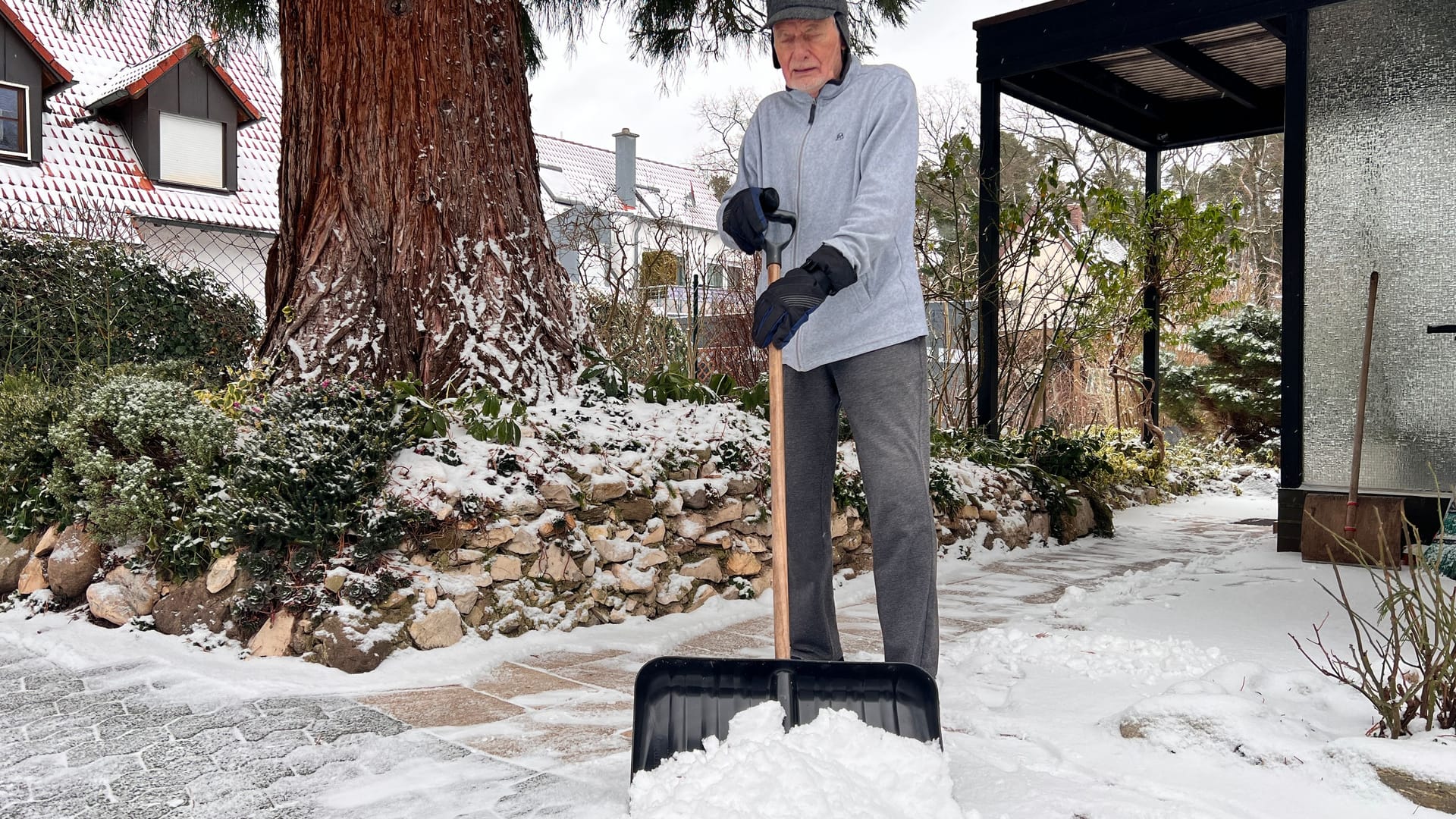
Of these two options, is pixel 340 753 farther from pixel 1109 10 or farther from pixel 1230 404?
pixel 1230 404

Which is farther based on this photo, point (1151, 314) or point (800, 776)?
point (1151, 314)

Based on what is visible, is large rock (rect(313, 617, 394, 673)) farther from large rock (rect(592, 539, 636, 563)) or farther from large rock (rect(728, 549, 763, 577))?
large rock (rect(728, 549, 763, 577))

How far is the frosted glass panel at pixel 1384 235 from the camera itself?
4.35m

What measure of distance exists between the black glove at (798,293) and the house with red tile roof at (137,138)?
27.9ft

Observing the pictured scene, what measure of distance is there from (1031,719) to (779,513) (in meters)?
0.78

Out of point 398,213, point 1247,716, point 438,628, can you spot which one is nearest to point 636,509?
point 438,628

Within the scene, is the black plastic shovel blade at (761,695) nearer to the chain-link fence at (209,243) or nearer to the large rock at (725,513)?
the large rock at (725,513)

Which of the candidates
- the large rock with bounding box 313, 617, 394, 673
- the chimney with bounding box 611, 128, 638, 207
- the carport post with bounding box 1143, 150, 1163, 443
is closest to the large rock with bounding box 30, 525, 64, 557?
the large rock with bounding box 313, 617, 394, 673

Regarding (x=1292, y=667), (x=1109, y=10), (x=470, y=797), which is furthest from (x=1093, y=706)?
(x=1109, y=10)

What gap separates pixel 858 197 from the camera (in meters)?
1.98

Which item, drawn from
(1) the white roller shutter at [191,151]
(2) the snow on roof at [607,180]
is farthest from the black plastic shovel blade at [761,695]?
(2) the snow on roof at [607,180]

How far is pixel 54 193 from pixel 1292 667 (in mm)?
10647

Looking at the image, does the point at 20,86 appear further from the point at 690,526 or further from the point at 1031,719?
the point at 1031,719

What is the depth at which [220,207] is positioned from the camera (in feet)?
35.1
